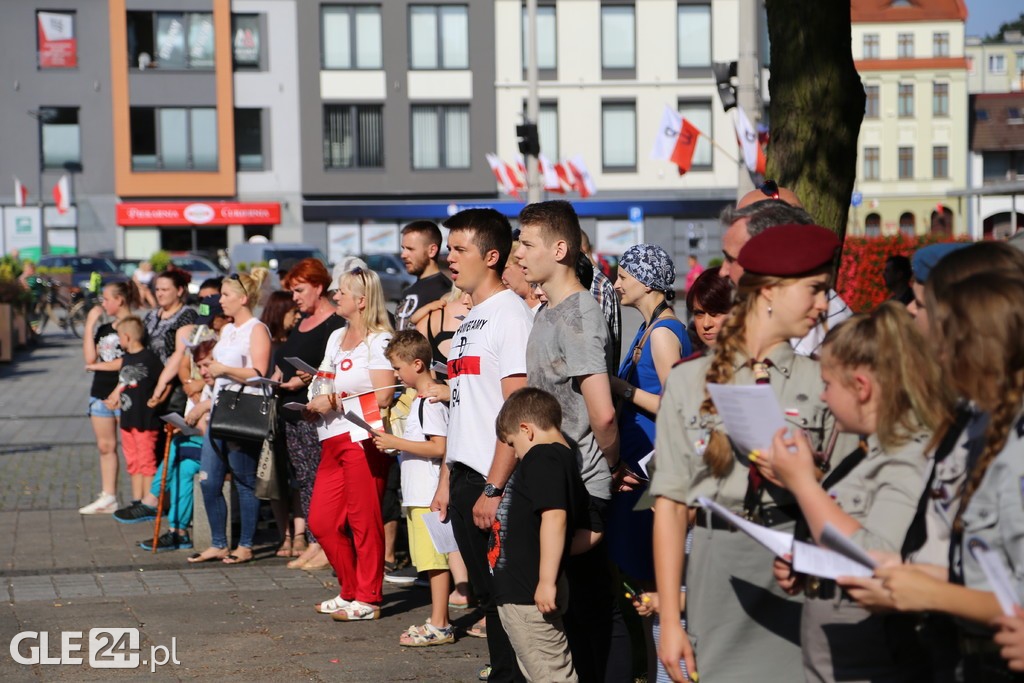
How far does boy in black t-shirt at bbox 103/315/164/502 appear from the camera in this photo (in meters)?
9.99

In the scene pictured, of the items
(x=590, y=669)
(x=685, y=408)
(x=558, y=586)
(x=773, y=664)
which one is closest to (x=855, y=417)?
(x=685, y=408)

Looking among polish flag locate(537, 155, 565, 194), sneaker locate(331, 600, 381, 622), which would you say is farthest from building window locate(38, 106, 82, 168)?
sneaker locate(331, 600, 381, 622)

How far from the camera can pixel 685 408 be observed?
346 cm

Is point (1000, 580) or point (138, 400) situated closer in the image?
point (1000, 580)

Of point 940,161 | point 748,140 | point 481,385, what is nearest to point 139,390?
point 481,385

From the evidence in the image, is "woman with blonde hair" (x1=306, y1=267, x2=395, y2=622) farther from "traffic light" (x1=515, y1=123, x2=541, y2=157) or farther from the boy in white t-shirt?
"traffic light" (x1=515, y1=123, x2=541, y2=157)

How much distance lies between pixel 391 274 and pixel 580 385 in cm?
3633

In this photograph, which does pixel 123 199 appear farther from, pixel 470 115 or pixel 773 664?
pixel 773 664

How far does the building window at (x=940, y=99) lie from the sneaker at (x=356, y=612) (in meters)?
67.5

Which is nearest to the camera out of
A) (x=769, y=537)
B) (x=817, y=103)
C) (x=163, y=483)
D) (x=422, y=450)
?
(x=769, y=537)

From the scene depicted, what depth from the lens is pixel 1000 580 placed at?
2590mm

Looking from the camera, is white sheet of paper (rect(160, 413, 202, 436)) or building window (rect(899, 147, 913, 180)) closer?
white sheet of paper (rect(160, 413, 202, 436))

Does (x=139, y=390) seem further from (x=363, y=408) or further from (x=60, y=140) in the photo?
(x=60, y=140)

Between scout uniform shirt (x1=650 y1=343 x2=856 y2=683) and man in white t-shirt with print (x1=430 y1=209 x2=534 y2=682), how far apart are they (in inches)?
66.8
